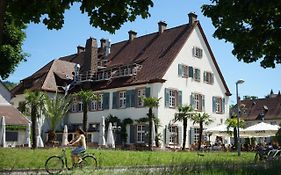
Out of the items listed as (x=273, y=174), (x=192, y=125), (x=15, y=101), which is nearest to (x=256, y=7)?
(x=273, y=174)

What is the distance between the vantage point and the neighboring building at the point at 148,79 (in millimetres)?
42719

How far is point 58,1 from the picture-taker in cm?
776

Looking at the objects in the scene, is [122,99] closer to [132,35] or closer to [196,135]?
[196,135]

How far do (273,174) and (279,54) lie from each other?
3.63 m

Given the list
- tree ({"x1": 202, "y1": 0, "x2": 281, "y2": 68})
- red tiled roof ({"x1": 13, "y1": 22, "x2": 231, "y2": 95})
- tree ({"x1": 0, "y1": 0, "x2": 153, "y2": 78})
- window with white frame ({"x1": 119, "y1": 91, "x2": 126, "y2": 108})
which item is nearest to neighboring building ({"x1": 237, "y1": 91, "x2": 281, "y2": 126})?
red tiled roof ({"x1": 13, "y1": 22, "x2": 231, "y2": 95})

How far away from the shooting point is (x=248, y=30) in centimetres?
1264

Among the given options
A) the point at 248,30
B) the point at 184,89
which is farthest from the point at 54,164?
the point at 184,89

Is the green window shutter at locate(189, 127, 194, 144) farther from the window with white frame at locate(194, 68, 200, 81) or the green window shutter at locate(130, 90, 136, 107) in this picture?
the green window shutter at locate(130, 90, 136, 107)

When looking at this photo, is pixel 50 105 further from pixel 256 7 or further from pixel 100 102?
pixel 256 7

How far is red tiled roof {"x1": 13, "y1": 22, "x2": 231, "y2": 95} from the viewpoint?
43.7 metres

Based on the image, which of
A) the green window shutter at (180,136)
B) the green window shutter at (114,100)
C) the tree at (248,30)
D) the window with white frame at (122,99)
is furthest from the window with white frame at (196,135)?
the tree at (248,30)

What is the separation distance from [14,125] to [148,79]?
42.3 feet

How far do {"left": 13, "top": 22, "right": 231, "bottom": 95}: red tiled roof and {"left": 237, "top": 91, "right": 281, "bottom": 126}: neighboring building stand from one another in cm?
2106

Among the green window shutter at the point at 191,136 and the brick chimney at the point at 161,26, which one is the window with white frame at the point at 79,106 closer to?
the brick chimney at the point at 161,26
